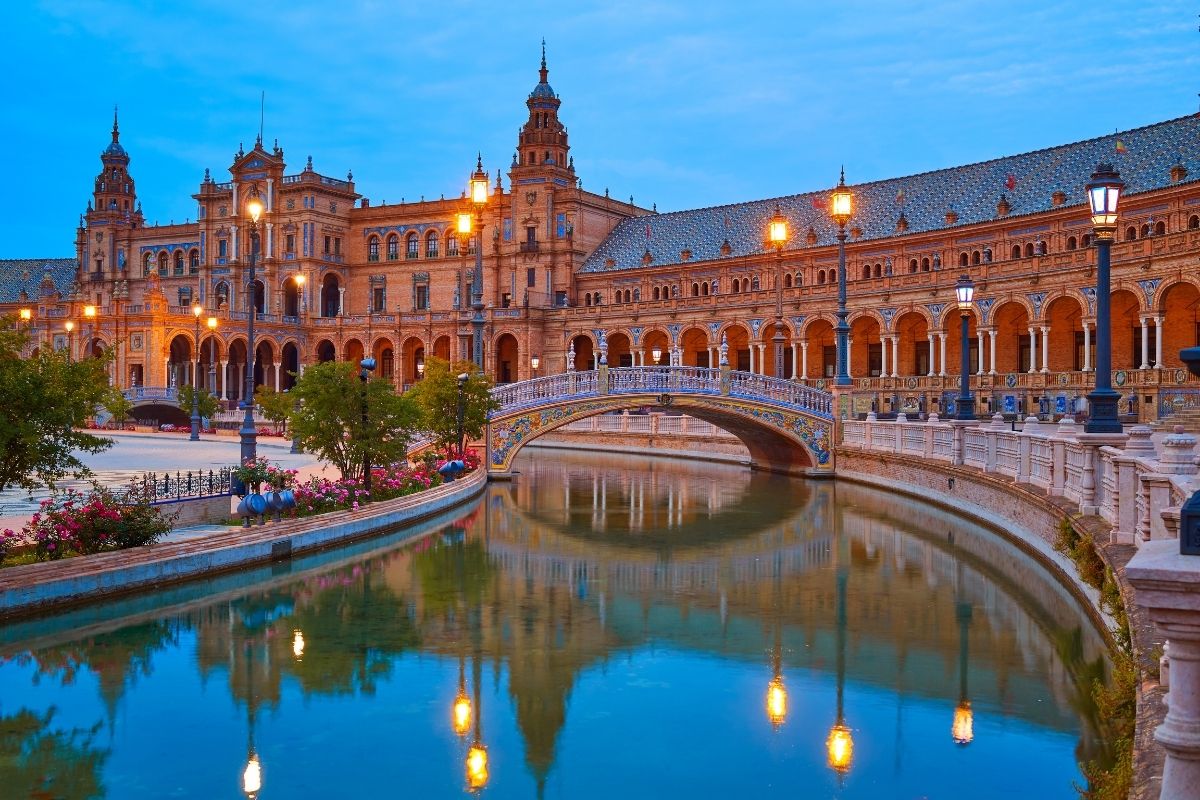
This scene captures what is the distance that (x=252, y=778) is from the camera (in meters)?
9.18

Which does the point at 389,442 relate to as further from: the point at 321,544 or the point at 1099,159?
the point at 1099,159

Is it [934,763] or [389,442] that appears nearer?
[934,763]

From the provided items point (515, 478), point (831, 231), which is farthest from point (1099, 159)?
point (515, 478)

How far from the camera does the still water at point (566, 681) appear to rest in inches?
368

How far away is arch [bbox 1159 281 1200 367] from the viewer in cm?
4262

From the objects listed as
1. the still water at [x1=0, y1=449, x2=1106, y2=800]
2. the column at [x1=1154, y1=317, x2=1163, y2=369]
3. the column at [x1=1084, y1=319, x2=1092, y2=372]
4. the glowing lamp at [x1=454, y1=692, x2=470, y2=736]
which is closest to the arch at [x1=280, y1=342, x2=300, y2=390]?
the column at [x1=1084, y1=319, x2=1092, y2=372]

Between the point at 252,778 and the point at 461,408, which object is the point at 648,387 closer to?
the point at 461,408

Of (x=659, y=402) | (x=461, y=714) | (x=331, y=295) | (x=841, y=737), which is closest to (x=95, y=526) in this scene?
(x=461, y=714)

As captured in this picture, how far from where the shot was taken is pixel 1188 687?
4.86m

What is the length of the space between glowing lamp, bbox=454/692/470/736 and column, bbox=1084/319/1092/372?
3853 cm

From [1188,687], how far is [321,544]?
54.8 ft

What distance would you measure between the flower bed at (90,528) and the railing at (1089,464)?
42.6 ft

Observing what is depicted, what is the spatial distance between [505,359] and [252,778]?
229 ft

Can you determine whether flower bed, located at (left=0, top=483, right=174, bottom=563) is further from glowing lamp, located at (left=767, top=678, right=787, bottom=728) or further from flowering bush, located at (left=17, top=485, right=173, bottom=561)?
glowing lamp, located at (left=767, top=678, right=787, bottom=728)
